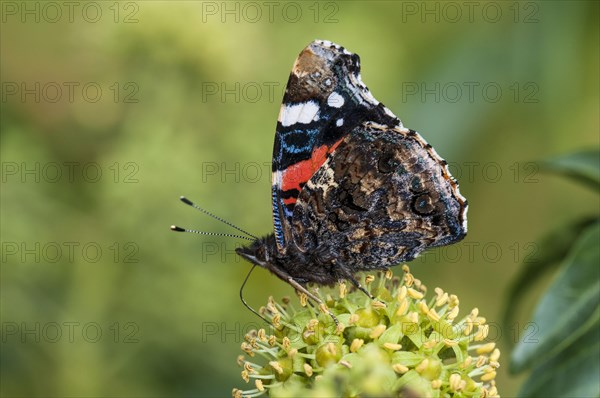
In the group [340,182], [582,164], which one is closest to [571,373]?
[582,164]

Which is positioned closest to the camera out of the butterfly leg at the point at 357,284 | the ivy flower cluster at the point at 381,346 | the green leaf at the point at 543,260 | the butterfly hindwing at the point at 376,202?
the ivy flower cluster at the point at 381,346

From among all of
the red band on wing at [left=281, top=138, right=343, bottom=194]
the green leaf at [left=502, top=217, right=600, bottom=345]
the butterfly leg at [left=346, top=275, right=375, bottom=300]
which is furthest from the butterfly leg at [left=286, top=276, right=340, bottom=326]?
the green leaf at [left=502, top=217, right=600, bottom=345]

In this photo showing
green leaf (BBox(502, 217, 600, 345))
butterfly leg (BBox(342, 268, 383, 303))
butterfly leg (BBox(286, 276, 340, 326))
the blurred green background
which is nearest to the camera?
butterfly leg (BBox(286, 276, 340, 326))

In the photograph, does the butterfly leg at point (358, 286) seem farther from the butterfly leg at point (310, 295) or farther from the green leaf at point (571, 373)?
the green leaf at point (571, 373)

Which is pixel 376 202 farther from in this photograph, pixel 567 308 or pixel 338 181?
pixel 567 308

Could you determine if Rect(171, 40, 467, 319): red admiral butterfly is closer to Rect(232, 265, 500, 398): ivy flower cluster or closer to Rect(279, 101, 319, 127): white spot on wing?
Rect(279, 101, 319, 127): white spot on wing

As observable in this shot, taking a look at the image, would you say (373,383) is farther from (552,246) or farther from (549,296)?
(552,246)

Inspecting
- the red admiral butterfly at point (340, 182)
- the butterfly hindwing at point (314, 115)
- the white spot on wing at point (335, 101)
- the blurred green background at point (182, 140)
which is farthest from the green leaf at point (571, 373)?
the white spot on wing at point (335, 101)
